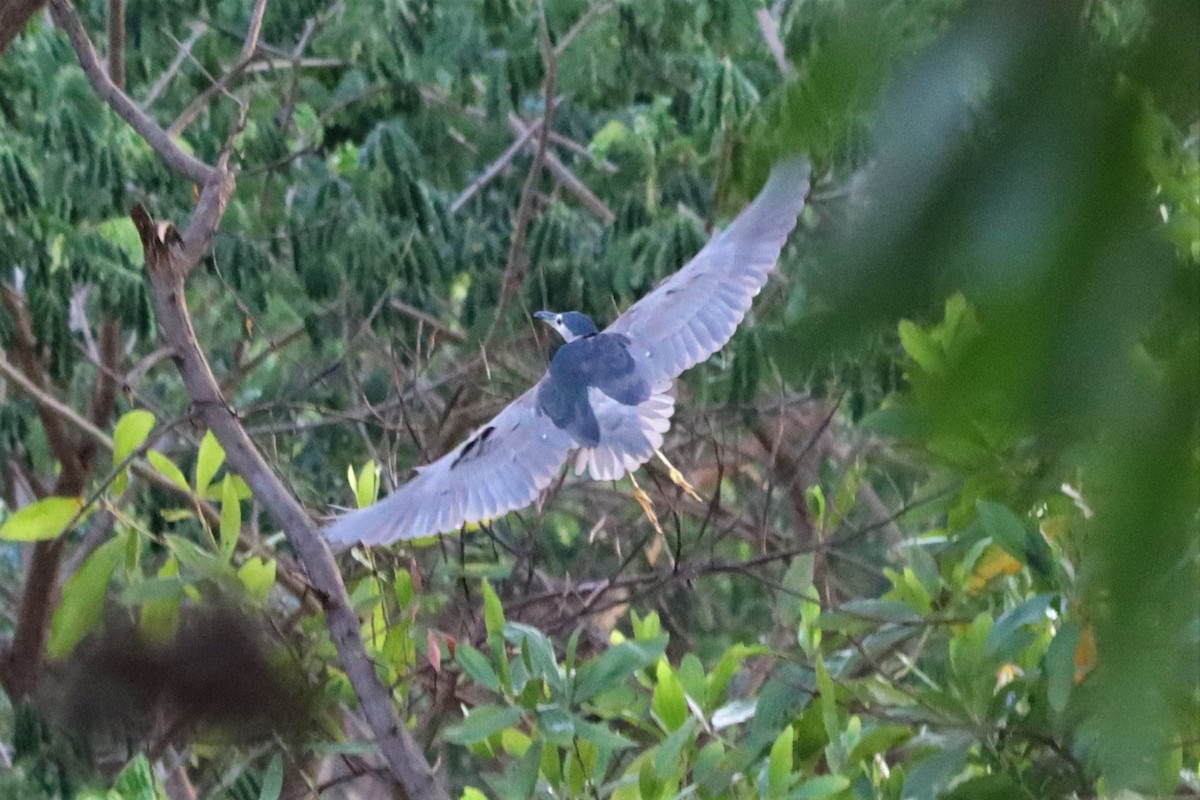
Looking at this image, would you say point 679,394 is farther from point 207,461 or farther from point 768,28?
point 207,461

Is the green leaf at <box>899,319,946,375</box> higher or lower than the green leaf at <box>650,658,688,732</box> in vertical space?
higher

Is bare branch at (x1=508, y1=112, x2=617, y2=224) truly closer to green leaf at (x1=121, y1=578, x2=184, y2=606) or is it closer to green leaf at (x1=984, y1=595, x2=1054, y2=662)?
green leaf at (x1=121, y1=578, x2=184, y2=606)

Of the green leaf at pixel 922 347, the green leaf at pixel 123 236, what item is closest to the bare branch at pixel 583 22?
the green leaf at pixel 123 236

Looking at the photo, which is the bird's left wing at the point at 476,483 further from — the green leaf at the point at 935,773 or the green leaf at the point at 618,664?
the green leaf at the point at 935,773

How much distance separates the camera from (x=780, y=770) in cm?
116

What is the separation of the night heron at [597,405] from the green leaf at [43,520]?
294 mm

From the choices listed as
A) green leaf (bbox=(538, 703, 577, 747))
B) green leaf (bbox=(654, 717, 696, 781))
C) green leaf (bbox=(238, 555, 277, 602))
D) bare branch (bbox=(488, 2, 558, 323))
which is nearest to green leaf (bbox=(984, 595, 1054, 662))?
green leaf (bbox=(654, 717, 696, 781))

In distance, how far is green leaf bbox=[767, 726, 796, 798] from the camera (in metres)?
1.16

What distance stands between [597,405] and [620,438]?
0.06 meters

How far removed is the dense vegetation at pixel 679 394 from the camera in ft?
1.22

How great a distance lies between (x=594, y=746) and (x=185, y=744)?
66 cm

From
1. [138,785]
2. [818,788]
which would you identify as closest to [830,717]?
[818,788]

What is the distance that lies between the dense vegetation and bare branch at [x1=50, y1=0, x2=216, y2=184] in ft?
0.05

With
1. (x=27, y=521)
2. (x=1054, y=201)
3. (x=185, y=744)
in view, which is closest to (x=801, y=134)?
(x=1054, y=201)
